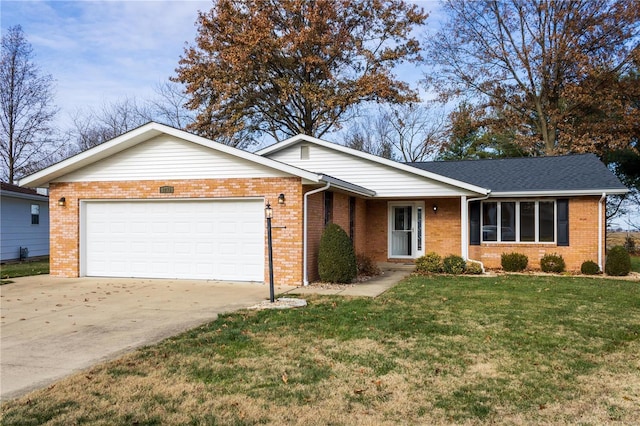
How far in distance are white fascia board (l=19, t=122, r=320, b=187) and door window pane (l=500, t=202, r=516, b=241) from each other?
7840mm

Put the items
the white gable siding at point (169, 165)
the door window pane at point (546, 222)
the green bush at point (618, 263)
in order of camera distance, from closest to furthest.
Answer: the white gable siding at point (169, 165)
the green bush at point (618, 263)
the door window pane at point (546, 222)

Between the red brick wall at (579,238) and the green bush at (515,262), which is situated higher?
the red brick wall at (579,238)

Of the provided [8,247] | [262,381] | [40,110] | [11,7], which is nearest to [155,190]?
[11,7]

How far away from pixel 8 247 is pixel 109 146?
1056 centimetres

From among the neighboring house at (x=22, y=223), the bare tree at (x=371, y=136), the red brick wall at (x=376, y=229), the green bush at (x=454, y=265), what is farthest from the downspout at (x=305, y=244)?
the bare tree at (x=371, y=136)

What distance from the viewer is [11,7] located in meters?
12.6

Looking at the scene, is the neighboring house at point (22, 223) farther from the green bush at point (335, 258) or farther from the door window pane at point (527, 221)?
the door window pane at point (527, 221)

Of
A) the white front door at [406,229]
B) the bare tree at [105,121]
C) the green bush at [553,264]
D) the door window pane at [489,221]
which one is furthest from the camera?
the bare tree at [105,121]

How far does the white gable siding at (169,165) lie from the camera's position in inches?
479

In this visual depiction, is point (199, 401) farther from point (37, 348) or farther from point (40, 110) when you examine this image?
point (40, 110)

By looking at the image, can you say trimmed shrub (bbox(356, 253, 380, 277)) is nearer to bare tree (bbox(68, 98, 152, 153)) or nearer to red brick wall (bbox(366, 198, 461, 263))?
red brick wall (bbox(366, 198, 461, 263))

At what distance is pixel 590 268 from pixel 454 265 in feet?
13.5

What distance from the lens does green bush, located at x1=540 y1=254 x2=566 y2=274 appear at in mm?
14773

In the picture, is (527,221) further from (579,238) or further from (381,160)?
(381,160)
